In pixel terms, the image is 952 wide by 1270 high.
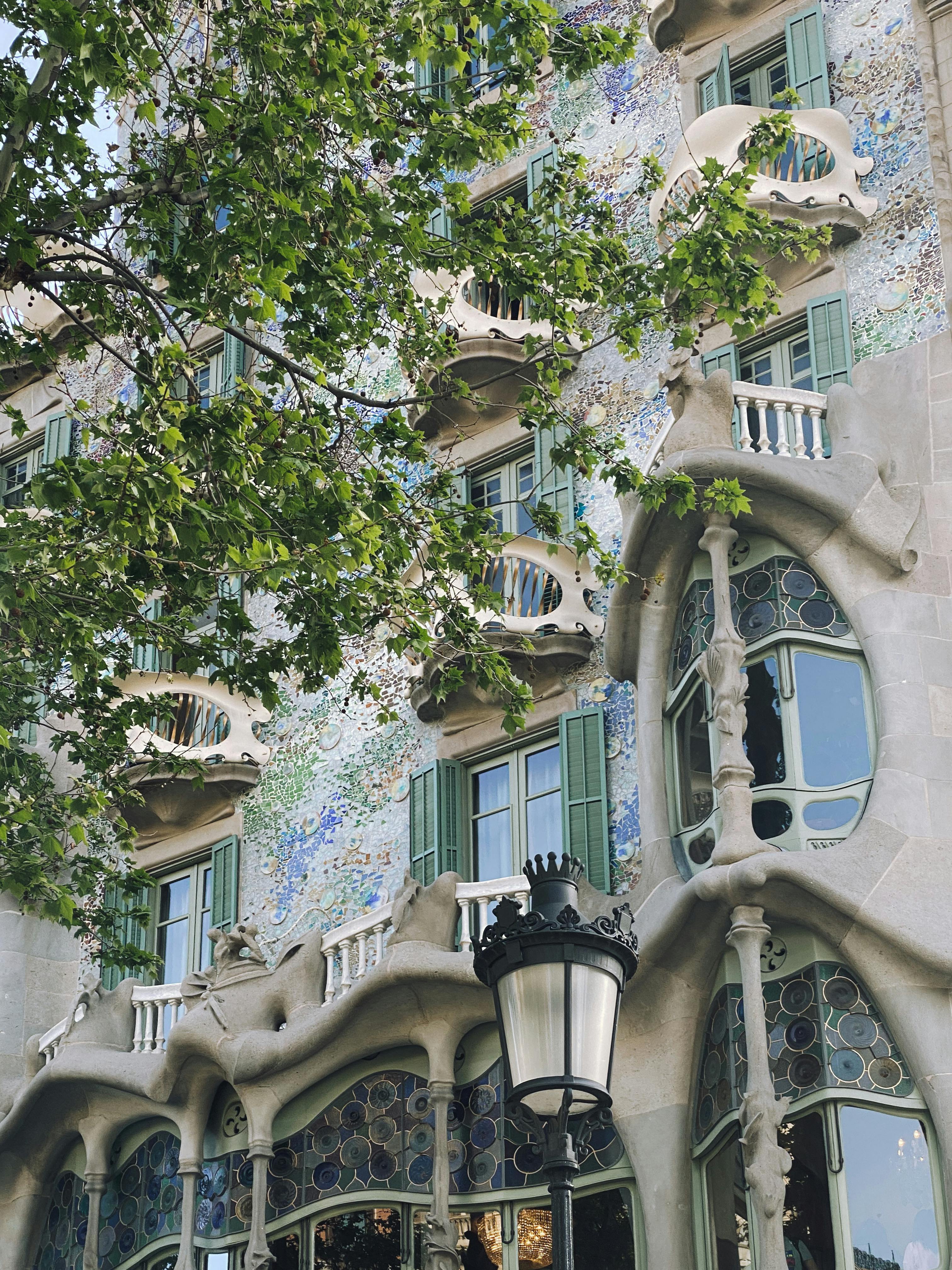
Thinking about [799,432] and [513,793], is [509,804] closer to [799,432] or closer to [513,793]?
[513,793]

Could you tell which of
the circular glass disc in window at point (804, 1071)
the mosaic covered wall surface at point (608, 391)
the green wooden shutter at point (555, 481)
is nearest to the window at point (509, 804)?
the mosaic covered wall surface at point (608, 391)

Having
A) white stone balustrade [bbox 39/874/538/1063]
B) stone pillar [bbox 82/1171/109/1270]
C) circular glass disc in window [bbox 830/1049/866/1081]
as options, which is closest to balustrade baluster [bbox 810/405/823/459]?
white stone balustrade [bbox 39/874/538/1063]

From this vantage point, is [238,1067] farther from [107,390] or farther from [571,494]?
[107,390]

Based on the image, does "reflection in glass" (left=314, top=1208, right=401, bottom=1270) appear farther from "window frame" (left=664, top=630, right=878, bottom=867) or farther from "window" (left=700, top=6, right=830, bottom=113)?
"window" (left=700, top=6, right=830, bottom=113)

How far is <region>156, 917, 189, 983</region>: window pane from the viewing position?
60.0 ft

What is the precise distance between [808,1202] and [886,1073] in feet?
3.07

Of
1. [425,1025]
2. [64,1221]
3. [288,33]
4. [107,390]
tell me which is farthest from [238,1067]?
[107,390]

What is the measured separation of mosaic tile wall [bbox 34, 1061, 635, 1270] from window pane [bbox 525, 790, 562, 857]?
213cm

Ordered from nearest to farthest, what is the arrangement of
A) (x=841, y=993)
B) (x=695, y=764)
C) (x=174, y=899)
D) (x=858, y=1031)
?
(x=858, y=1031) < (x=841, y=993) < (x=695, y=764) < (x=174, y=899)

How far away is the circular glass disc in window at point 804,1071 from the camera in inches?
482

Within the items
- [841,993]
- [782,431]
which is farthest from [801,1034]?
[782,431]

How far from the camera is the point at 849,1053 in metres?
12.2

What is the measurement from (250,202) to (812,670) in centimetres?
514

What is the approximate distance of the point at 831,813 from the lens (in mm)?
13000
